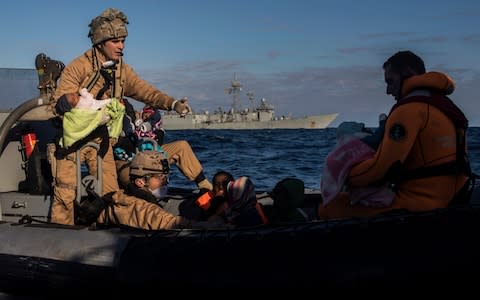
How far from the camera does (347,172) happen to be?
3.68 m

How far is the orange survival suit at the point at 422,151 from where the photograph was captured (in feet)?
11.4

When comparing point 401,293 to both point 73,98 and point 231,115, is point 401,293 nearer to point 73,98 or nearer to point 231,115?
point 73,98

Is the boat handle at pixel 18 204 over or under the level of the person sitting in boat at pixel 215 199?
under

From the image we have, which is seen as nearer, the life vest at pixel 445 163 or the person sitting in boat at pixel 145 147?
the life vest at pixel 445 163

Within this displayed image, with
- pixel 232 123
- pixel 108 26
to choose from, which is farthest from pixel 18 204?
pixel 232 123

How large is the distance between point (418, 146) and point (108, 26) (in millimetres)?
2623

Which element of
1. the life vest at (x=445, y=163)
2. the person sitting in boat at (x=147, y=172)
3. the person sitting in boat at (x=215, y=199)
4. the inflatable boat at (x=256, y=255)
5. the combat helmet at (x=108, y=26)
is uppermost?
the combat helmet at (x=108, y=26)

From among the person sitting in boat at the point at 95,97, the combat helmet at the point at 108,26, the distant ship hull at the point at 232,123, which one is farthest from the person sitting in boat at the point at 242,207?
the distant ship hull at the point at 232,123

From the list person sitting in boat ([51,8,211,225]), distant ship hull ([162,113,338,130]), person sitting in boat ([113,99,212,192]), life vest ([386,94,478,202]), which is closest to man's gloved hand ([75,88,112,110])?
person sitting in boat ([51,8,211,225])

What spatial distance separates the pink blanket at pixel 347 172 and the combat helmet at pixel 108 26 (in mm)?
2139

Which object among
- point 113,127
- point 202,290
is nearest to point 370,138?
point 202,290

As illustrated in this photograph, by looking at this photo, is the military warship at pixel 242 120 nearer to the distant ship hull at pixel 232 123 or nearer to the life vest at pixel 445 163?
the distant ship hull at pixel 232 123

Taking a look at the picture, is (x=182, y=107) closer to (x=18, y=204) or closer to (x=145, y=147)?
(x=145, y=147)

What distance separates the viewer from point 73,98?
4613mm
